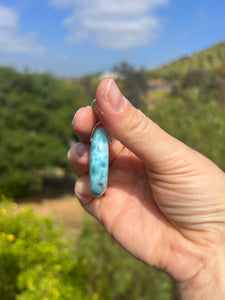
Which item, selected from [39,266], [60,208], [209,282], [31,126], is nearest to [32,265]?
[39,266]

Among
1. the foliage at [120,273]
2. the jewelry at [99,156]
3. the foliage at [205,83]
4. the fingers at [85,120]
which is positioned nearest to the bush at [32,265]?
the foliage at [120,273]

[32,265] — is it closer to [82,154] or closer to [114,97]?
[82,154]

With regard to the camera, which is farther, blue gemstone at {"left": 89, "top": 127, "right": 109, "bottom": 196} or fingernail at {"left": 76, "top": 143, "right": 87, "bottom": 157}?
fingernail at {"left": 76, "top": 143, "right": 87, "bottom": 157}

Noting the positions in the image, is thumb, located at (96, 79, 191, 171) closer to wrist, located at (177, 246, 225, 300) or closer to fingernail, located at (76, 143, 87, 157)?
fingernail, located at (76, 143, 87, 157)

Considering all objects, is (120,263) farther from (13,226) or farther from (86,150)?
(86,150)

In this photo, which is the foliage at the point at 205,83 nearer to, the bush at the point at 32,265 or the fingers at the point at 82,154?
the bush at the point at 32,265

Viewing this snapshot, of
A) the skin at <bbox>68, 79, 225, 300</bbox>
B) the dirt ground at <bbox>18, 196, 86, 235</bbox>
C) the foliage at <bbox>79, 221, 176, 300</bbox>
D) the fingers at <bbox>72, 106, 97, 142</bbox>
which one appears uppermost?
the fingers at <bbox>72, 106, 97, 142</bbox>

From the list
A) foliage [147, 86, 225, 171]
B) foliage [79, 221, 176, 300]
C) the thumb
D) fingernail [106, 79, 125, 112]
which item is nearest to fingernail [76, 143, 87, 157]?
the thumb
